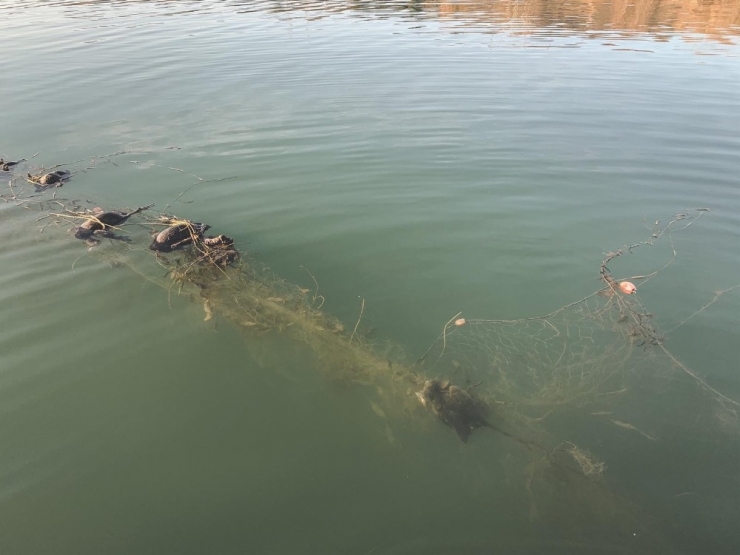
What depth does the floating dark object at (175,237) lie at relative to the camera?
5.77 metres

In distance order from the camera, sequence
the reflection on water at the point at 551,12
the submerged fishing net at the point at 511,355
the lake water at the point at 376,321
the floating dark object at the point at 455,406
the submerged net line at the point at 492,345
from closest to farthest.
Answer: the lake water at the point at 376,321, the submerged fishing net at the point at 511,355, the floating dark object at the point at 455,406, the submerged net line at the point at 492,345, the reflection on water at the point at 551,12

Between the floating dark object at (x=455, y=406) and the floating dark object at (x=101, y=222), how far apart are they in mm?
4546

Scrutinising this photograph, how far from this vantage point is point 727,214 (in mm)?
6332

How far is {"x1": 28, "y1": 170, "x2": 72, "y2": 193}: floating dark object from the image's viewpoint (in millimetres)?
7254

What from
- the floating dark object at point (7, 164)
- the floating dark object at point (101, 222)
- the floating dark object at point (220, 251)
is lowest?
the floating dark object at point (220, 251)

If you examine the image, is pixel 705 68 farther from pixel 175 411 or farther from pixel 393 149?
pixel 175 411

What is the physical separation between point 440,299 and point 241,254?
97.2 inches

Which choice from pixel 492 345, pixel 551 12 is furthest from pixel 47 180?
pixel 551 12

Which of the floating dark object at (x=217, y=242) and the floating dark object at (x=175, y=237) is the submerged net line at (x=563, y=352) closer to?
the floating dark object at (x=217, y=242)

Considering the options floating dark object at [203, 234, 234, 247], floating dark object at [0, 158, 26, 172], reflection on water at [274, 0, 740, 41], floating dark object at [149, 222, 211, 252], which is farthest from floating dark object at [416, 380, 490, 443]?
reflection on water at [274, 0, 740, 41]

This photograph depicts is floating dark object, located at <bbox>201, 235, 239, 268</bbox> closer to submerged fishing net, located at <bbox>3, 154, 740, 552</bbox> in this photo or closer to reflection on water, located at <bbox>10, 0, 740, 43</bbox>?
submerged fishing net, located at <bbox>3, 154, 740, 552</bbox>

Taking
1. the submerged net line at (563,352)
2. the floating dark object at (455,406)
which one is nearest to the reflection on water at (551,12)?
the submerged net line at (563,352)

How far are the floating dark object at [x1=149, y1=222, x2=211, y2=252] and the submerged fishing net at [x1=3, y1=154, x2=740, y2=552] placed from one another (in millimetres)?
53

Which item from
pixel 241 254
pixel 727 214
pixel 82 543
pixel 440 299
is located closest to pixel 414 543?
pixel 82 543
